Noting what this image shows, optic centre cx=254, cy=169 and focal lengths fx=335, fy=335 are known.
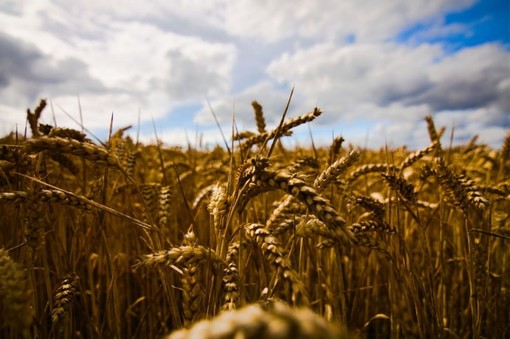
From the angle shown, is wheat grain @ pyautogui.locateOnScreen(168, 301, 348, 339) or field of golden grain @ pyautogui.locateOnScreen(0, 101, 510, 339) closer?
wheat grain @ pyautogui.locateOnScreen(168, 301, 348, 339)

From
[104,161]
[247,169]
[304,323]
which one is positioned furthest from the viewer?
[247,169]

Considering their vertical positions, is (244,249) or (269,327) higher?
(269,327)

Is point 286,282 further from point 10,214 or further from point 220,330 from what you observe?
point 10,214

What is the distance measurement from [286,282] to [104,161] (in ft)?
1.77

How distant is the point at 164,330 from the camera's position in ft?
6.88

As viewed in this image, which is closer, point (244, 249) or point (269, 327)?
point (269, 327)

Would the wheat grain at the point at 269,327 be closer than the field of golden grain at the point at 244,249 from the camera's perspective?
Yes

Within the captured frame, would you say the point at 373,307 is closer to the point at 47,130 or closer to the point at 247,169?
the point at 247,169

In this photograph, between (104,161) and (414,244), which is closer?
(104,161)

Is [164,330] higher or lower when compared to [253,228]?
lower

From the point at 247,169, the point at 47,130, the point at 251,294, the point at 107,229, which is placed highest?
the point at 47,130

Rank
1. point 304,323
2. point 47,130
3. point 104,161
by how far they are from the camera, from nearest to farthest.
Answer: point 304,323 < point 104,161 < point 47,130

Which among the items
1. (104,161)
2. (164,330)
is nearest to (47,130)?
(104,161)

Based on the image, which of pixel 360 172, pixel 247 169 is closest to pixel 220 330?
pixel 247 169
